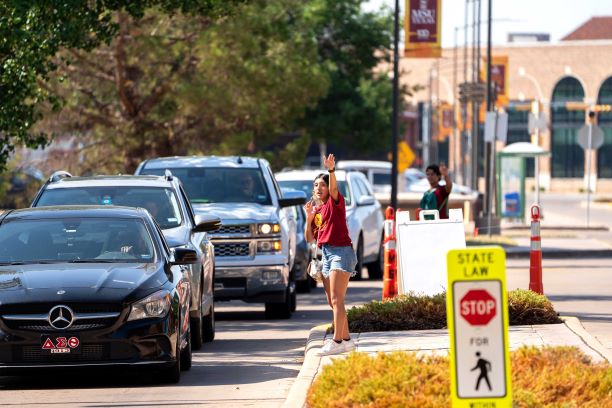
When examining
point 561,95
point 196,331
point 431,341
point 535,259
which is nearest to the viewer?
point 431,341

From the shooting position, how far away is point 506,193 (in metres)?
49.2

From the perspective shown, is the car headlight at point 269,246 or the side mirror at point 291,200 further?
the side mirror at point 291,200

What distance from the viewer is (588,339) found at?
13.3m

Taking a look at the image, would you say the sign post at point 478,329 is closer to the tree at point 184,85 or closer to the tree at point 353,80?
the tree at point 184,85

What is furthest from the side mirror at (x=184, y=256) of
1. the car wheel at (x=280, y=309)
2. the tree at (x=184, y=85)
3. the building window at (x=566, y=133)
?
the building window at (x=566, y=133)

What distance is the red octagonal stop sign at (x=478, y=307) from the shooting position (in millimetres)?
7926

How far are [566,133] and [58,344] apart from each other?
10851 centimetres

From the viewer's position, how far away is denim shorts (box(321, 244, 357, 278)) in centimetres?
1355

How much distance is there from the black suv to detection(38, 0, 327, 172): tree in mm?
17627

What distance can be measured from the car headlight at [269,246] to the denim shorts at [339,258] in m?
5.15

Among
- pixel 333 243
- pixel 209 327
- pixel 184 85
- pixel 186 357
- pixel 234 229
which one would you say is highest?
pixel 184 85

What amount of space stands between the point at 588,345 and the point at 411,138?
376 ft

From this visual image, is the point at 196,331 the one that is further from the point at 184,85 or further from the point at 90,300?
the point at 184,85

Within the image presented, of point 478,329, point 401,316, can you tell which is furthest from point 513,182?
point 478,329
